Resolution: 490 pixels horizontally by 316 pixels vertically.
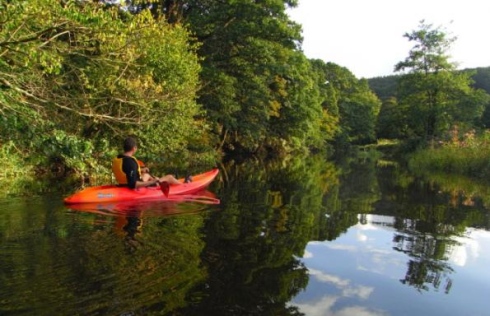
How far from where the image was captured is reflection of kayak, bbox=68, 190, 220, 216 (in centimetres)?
855

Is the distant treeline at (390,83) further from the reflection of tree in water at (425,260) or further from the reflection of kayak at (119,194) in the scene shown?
the reflection of tree in water at (425,260)

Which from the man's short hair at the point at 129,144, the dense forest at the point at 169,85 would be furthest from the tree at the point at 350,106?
the man's short hair at the point at 129,144

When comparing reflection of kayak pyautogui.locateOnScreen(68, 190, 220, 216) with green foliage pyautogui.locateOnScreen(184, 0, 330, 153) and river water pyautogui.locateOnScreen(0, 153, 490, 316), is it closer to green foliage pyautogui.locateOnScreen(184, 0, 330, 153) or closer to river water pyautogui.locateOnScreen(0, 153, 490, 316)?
river water pyautogui.locateOnScreen(0, 153, 490, 316)

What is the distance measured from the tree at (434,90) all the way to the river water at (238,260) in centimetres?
2586

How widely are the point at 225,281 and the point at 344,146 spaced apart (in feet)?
190

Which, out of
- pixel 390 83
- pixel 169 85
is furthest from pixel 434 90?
pixel 390 83

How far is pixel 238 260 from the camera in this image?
18.8 feet

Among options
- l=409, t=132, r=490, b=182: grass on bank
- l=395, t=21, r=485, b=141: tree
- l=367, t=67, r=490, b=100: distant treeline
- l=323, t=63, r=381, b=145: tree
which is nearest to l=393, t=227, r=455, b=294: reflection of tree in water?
l=409, t=132, r=490, b=182: grass on bank

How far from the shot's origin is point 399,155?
40.5 metres

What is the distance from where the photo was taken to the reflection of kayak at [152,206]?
8.55 m

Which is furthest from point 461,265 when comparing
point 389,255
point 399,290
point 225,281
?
point 225,281

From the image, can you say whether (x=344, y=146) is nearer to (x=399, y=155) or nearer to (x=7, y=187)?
(x=399, y=155)

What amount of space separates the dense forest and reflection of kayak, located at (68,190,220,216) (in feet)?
3.65

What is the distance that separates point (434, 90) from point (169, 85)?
1043 inches
